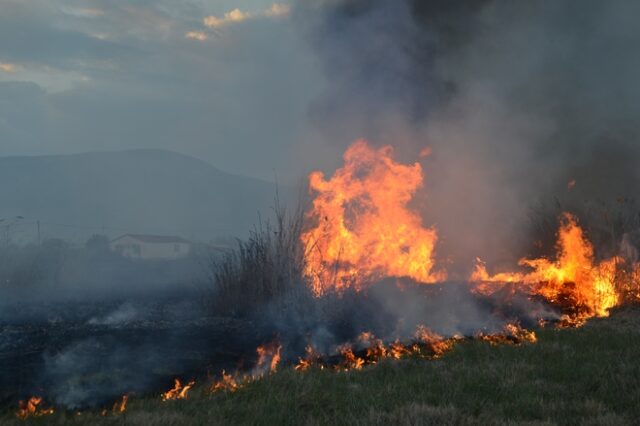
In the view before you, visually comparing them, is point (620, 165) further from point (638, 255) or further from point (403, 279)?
point (403, 279)

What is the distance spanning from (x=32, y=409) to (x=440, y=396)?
15.4ft

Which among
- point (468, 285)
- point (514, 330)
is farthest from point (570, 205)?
point (514, 330)

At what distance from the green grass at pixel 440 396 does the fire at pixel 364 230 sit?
5.20 metres

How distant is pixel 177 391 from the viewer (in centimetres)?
785

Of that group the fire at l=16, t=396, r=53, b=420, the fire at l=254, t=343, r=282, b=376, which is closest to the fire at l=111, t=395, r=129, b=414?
the fire at l=16, t=396, r=53, b=420

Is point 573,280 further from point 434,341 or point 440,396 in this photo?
point 440,396

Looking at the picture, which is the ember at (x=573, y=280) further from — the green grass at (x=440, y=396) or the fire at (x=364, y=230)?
the green grass at (x=440, y=396)

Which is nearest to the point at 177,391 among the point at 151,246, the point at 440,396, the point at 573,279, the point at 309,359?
the point at 309,359

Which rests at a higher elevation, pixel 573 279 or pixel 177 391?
pixel 573 279

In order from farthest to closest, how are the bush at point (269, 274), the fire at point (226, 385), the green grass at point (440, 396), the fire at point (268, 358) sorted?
the bush at point (269, 274) < the fire at point (268, 358) < the fire at point (226, 385) < the green grass at point (440, 396)

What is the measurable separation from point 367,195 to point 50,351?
340 inches

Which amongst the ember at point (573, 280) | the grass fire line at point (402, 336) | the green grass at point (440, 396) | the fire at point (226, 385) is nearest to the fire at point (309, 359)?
the grass fire line at point (402, 336)

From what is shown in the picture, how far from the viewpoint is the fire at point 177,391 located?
722 centimetres

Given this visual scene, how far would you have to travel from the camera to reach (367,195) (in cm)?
1545
